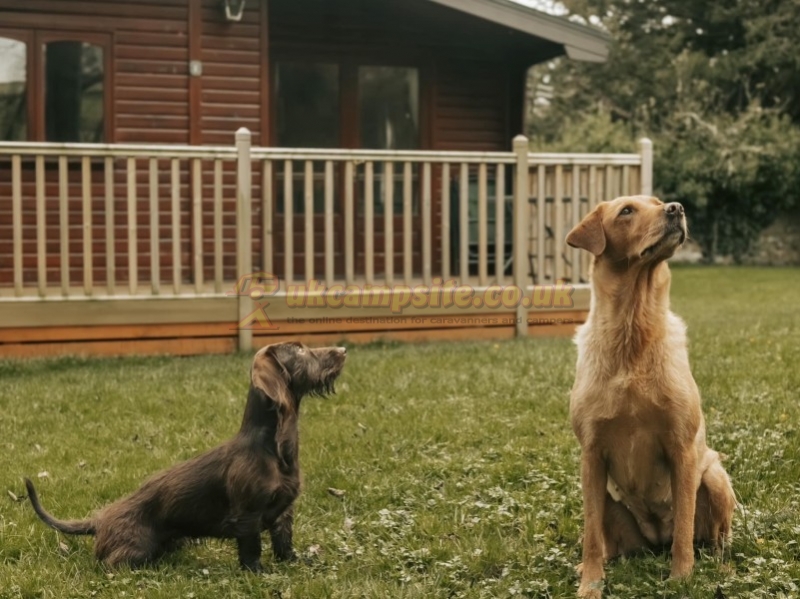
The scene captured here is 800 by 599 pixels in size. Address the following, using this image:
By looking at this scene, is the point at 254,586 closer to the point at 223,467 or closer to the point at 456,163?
the point at 223,467

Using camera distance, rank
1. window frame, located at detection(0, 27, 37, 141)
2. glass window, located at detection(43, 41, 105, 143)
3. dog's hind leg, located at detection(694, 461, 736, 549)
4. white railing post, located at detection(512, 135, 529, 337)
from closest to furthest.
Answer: dog's hind leg, located at detection(694, 461, 736, 549) → white railing post, located at detection(512, 135, 529, 337) → window frame, located at detection(0, 27, 37, 141) → glass window, located at detection(43, 41, 105, 143)

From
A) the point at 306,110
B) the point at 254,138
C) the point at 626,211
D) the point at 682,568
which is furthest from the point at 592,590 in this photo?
the point at 306,110

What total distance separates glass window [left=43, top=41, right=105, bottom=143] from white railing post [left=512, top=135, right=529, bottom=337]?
192 inches

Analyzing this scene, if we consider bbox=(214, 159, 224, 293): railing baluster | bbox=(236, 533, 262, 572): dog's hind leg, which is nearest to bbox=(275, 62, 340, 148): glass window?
bbox=(214, 159, 224, 293): railing baluster

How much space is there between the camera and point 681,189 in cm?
2494

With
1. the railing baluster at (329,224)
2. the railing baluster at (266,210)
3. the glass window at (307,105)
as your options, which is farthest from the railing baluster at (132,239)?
the glass window at (307,105)

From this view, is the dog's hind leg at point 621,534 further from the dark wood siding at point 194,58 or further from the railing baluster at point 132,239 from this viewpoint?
the dark wood siding at point 194,58

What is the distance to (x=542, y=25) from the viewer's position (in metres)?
12.0

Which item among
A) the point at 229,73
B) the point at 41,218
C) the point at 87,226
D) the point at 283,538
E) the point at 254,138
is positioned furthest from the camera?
the point at 254,138

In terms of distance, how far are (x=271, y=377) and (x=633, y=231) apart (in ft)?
5.14

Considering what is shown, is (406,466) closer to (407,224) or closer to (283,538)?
(283,538)

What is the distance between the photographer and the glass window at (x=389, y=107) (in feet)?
43.5

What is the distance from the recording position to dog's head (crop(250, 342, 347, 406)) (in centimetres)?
412

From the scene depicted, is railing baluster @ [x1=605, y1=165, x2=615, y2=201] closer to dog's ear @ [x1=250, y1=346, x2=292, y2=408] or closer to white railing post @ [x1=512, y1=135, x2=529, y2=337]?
white railing post @ [x1=512, y1=135, x2=529, y2=337]
